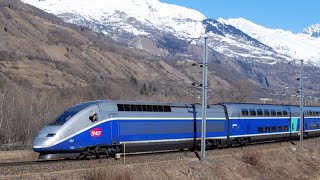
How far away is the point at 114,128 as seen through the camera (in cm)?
3691

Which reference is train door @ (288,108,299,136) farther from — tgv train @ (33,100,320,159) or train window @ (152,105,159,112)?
train window @ (152,105,159,112)

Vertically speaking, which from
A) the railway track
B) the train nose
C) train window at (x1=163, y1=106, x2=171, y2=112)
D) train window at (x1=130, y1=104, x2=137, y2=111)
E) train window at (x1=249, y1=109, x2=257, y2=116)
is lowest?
the railway track

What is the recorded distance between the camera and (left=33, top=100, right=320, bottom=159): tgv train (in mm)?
34000

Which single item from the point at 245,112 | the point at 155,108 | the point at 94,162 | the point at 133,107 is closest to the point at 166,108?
the point at 155,108

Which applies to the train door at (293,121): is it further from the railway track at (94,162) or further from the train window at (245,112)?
the railway track at (94,162)

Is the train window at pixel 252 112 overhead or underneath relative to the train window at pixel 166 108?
→ underneath

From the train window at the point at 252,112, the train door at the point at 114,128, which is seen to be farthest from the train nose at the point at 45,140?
the train window at the point at 252,112

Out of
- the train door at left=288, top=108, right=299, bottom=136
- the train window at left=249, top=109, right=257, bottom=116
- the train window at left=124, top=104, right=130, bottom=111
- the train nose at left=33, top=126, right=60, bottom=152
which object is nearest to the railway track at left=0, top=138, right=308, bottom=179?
the train nose at left=33, top=126, right=60, bottom=152

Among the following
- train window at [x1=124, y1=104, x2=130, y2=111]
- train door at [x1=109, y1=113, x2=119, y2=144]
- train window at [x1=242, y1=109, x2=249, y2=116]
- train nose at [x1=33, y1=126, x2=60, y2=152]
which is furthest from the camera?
train window at [x1=242, y1=109, x2=249, y2=116]

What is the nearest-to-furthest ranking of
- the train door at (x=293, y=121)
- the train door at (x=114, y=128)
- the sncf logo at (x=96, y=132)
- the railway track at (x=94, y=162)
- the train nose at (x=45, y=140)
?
the railway track at (x=94, y=162)
the train nose at (x=45, y=140)
the sncf logo at (x=96, y=132)
the train door at (x=114, y=128)
the train door at (x=293, y=121)

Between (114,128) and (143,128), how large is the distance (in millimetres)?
3280

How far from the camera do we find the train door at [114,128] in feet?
120

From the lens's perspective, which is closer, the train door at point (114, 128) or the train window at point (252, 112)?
the train door at point (114, 128)

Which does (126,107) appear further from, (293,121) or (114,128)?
(293,121)
